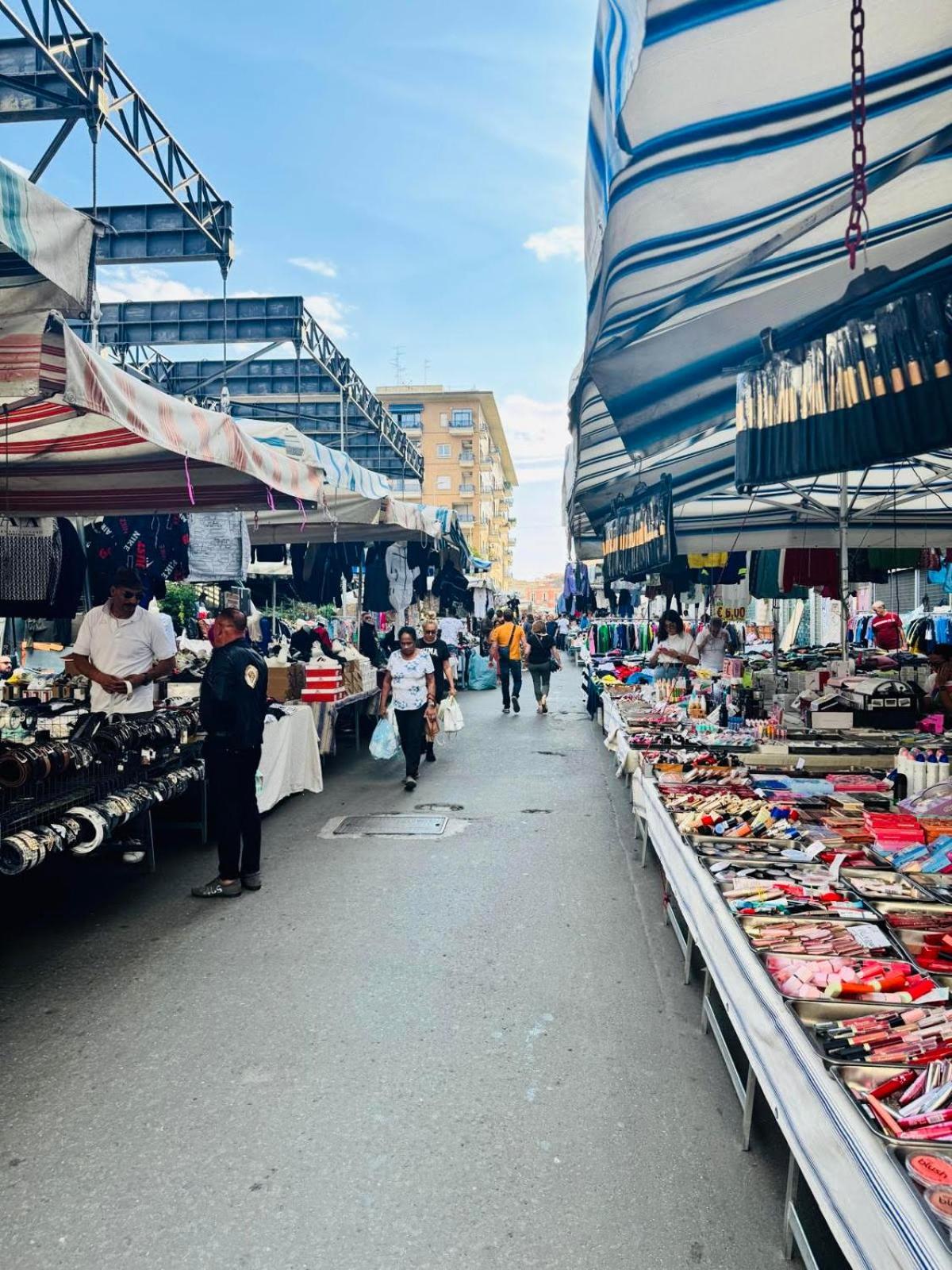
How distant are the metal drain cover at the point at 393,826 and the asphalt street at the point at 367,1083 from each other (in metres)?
1.07

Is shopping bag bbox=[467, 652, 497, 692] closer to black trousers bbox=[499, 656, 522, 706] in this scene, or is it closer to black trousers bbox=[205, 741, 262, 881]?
black trousers bbox=[499, 656, 522, 706]

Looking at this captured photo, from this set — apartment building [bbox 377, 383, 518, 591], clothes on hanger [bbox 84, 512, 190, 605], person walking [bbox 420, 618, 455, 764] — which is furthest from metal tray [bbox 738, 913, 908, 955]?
apartment building [bbox 377, 383, 518, 591]

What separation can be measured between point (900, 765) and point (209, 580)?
628 centimetres

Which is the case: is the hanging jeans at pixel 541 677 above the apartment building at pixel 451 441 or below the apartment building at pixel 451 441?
below

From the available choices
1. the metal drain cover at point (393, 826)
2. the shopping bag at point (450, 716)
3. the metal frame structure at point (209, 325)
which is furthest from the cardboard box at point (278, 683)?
the metal frame structure at point (209, 325)

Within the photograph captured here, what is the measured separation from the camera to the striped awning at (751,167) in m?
2.27

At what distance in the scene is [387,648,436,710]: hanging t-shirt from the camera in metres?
8.73

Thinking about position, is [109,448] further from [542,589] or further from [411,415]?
[542,589]

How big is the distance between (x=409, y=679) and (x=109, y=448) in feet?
13.6

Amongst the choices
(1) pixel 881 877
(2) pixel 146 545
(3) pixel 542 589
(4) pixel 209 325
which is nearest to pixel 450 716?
(2) pixel 146 545

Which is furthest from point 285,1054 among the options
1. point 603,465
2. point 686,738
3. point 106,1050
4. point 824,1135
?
point 603,465

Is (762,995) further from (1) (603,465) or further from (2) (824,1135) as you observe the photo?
(1) (603,465)

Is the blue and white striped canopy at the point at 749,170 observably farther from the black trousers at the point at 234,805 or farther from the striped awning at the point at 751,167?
the black trousers at the point at 234,805

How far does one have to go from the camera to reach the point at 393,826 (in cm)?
732
